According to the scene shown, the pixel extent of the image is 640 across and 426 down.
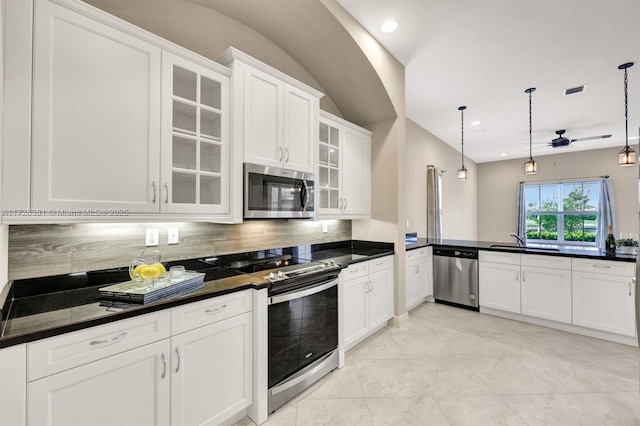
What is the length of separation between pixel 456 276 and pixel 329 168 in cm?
265

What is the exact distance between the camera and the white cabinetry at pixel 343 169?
9.78 feet

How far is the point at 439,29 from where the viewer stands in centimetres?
268

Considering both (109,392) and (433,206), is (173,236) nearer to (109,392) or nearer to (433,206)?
(109,392)

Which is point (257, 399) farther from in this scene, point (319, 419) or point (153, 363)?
point (153, 363)

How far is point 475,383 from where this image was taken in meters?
2.23

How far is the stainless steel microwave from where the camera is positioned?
211 cm

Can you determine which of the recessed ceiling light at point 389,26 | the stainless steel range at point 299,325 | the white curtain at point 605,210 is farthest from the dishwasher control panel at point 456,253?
the white curtain at point 605,210

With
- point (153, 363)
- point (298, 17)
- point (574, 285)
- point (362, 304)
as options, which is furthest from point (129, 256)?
point (574, 285)

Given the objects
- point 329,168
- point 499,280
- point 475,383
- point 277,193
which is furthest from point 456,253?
point 277,193

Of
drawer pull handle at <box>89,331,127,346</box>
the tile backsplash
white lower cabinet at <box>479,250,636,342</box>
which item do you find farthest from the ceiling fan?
drawer pull handle at <box>89,331,127,346</box>

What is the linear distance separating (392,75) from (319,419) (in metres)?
3.48

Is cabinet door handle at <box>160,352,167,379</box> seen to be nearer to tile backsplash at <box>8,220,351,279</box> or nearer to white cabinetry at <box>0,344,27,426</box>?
white cabinetry at <box>0,344,27,426</box>

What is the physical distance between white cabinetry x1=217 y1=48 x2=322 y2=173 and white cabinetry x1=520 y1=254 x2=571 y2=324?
3.14m

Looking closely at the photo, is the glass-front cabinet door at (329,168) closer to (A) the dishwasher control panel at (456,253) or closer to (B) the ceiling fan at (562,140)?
(A) the dishwasher control panel at (456,253)
